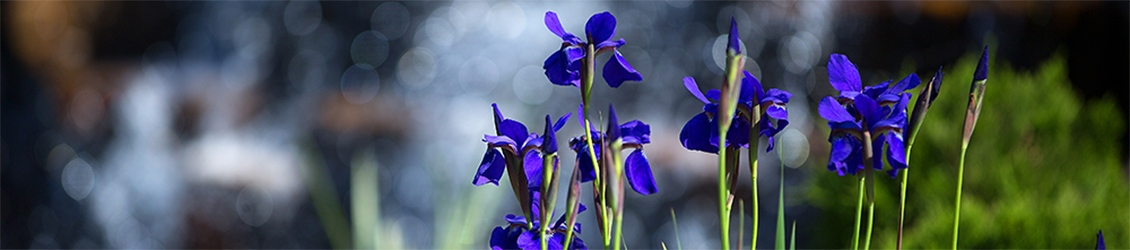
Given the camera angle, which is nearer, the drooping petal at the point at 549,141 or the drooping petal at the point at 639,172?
the drooping petal at the point at 549,141

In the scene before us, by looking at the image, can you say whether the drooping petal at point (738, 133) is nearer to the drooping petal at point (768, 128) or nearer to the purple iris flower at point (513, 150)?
the drooping petal at point (768, 128)

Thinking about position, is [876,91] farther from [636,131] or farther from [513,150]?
[513,150]

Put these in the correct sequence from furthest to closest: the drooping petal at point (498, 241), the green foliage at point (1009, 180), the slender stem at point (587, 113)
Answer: the green foliage at point (1009, 180), the drooping petal at point (498, 241), the slender stem at point (587, 113)

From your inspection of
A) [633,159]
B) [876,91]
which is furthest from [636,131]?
[876,91]

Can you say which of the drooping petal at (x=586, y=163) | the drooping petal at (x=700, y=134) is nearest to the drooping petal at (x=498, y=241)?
the drooping petal at (x=586, y=163)

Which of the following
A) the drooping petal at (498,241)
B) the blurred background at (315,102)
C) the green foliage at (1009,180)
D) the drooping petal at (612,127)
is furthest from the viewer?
the blurred background at (315,102)

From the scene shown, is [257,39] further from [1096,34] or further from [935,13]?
[1096,34]

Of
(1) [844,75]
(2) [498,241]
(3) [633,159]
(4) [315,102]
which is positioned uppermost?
(4) [315,102]
